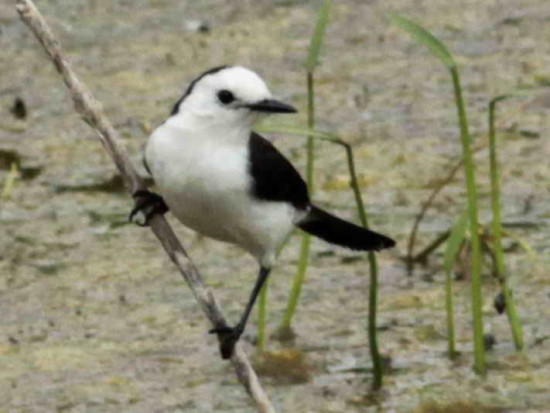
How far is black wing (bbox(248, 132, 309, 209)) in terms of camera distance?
153 inches

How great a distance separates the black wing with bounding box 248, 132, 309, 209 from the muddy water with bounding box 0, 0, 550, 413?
98 cm

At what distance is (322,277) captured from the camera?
5754mm

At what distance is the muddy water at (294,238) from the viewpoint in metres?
5.07

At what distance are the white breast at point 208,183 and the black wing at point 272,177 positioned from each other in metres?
0.02

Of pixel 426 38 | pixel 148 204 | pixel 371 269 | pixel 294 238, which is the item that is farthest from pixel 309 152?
pixel 294 238

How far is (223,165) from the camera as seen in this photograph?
381 cm

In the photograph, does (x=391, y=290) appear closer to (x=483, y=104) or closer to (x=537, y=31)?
(x=483, y=104)

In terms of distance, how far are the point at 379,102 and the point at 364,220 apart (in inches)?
104

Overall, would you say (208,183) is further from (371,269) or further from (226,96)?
(371,269)

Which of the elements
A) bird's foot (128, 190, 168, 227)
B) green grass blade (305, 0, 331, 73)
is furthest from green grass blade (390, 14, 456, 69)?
bird's foot (128, 190, 168, 227)

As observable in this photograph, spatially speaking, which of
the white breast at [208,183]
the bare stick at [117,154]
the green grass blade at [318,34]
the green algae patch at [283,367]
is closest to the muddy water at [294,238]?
the green algae patch at [283,367]

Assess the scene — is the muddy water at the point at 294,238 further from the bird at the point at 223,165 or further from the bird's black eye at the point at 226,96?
the bird's black eye at the point at 226,96

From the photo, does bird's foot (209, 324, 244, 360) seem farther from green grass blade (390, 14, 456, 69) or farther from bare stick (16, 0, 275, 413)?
green grass blade (390, 14, 456, 69)

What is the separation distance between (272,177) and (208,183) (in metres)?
0.19
